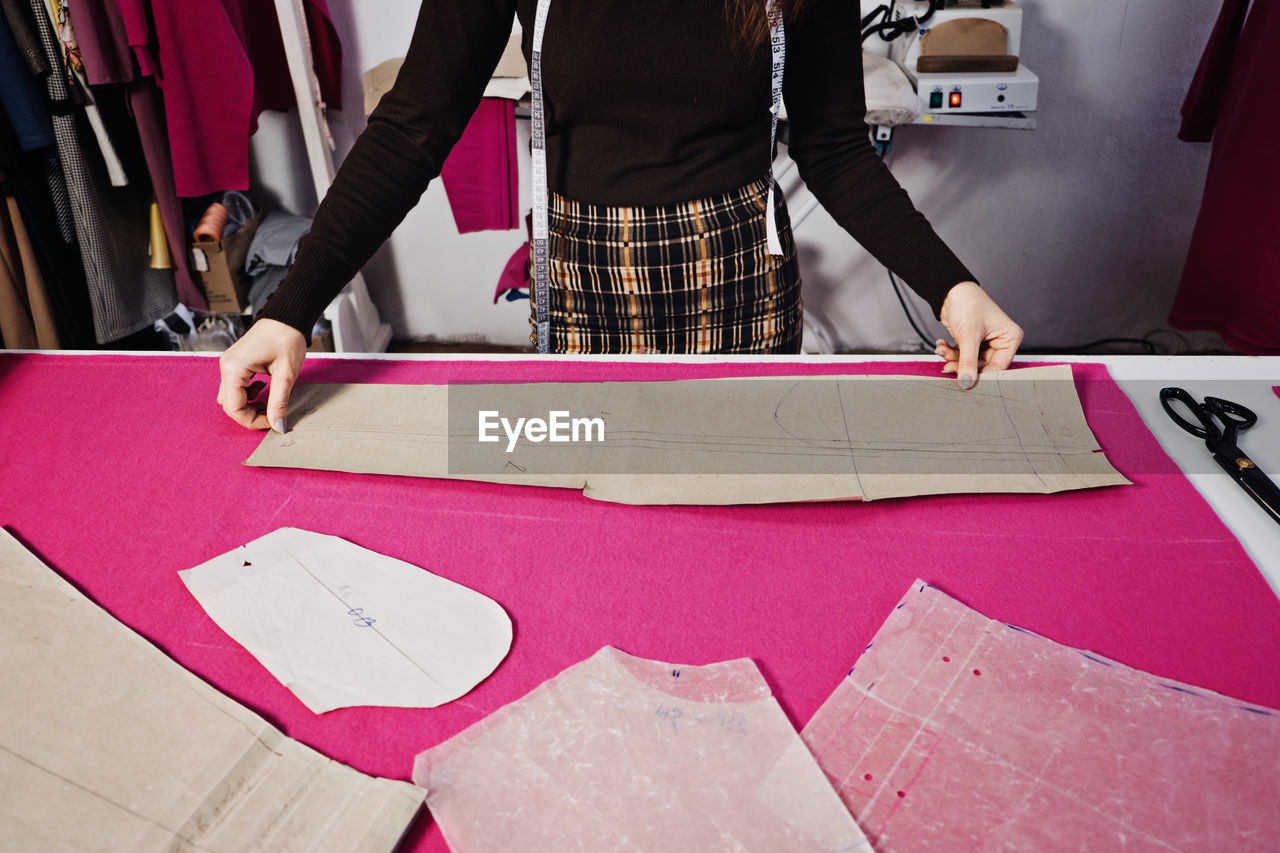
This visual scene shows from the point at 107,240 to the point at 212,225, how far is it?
9.4 inches

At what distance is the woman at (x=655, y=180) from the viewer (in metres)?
0.85

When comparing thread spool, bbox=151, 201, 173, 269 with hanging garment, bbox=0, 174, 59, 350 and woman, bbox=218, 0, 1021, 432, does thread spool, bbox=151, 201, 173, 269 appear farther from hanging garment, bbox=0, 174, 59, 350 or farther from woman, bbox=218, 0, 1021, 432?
woman, bbox=218, 0, 1021, 432

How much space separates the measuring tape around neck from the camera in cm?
92

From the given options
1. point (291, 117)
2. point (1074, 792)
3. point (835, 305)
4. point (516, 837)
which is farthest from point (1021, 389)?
point (291, 117)

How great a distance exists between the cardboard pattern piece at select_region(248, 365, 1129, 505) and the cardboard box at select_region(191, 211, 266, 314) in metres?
1.40

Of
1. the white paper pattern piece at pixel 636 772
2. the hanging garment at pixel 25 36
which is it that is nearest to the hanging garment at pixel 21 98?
the hanging garment at pixel 25 36

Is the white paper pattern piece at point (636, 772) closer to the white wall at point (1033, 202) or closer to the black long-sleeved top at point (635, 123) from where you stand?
the black long-sleeved top at point (635, 123)

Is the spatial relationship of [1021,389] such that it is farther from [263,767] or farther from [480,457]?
[263,767]

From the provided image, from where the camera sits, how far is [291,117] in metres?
2.28

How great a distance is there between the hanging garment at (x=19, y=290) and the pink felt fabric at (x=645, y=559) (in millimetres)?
1126

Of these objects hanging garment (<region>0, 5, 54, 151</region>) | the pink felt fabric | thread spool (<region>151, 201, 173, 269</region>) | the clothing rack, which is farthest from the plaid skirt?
thread spool (<region>151, 201, 173, 269</region>)

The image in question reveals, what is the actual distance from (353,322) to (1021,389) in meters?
1.99

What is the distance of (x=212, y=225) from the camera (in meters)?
2.01

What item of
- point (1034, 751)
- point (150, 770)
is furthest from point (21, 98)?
point (1034, 751)
